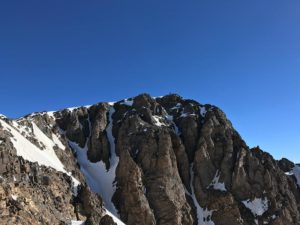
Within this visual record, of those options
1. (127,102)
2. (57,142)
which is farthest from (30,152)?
(127,102)

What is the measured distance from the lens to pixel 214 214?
391 ft

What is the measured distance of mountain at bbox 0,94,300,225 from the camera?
96.4 metres

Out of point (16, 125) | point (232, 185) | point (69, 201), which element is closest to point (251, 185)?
point (232, 185)

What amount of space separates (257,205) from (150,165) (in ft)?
119

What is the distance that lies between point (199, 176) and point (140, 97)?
43655 mm

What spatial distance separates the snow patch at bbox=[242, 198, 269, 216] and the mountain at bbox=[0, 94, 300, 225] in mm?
317

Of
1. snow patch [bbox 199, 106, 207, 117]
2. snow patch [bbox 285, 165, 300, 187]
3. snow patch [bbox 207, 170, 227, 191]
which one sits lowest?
snow patch [bbox 207, 170, 227, 191]

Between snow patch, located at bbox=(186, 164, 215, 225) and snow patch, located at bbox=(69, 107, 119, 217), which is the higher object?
snow patch, located at bbox=(69, 107, 119, 217)

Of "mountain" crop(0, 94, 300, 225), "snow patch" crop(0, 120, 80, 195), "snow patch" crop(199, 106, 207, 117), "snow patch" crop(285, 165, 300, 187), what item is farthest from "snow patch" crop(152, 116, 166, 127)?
"snow patch" crop(285, 165, 300, 187)

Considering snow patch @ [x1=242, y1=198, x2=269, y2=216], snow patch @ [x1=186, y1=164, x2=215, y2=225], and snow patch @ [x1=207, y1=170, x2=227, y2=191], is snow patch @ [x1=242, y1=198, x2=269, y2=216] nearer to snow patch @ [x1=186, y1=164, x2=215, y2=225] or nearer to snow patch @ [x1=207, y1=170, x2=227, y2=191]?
snow patch @ [x1=207, y1=170, x2=227, y2=191]

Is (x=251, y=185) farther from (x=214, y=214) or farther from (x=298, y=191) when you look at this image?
(x=298, y=191)

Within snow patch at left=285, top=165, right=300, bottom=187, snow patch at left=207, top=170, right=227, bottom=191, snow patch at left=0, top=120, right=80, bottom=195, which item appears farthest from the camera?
snow patch at left=285, top=165, right=300, bottom=187

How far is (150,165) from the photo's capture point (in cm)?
12256

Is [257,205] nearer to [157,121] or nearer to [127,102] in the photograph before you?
[157,121]
